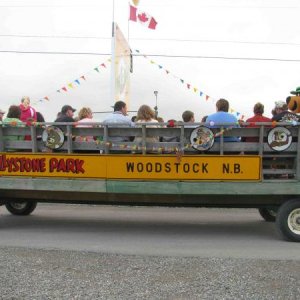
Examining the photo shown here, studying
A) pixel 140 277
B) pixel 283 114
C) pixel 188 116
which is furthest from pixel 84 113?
pixel 140 277

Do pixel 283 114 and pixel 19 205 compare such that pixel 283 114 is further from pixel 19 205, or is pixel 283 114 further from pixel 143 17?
pixel 143 17

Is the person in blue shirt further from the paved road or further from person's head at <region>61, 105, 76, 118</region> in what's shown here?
person's head at <region>61, 105, 76, 118</region>

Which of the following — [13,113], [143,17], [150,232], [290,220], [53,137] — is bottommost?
[150,232]

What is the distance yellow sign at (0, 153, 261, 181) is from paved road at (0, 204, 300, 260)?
3.09 ft

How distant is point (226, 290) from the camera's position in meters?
4.54

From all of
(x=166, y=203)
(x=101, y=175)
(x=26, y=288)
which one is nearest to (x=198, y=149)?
(x=166, y=203)

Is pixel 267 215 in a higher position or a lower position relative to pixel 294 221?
lower

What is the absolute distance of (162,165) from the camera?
23.5ft

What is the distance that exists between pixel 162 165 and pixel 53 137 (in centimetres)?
174

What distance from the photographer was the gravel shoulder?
4.44m

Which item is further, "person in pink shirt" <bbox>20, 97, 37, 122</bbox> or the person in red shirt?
"person in pink shirt" <bbox>20, 97, 37, 122</bbox>

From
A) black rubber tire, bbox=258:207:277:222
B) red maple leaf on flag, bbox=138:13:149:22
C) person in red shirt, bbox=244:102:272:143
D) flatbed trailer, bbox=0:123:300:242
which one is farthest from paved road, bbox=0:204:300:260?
red maple leaf on flag, bbox=138:13:149:22

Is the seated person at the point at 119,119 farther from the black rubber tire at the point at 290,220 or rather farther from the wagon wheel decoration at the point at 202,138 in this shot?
the black rubber tire at the point at 290,220

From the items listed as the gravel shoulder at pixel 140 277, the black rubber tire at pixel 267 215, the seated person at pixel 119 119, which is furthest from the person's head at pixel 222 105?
the gravel shoulder at pixel 140 277
